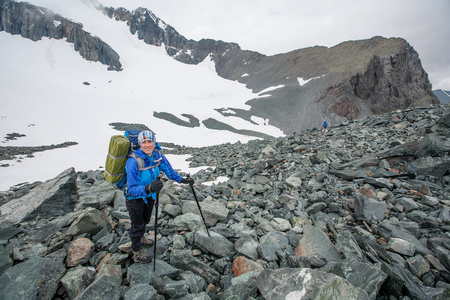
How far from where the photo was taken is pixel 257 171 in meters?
9.62

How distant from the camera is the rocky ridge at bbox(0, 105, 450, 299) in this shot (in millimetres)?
2943

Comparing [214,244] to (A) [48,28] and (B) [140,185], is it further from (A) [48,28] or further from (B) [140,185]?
(A) [48,28]

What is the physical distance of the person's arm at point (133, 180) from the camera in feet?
10.7

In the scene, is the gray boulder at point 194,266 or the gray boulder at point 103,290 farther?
the gray boulder at point 194,266

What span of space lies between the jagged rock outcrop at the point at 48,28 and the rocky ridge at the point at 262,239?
121 meters

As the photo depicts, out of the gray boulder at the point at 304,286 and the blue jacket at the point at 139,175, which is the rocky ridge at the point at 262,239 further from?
the blue jacket at the point at 139,175

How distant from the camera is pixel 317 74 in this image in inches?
3162

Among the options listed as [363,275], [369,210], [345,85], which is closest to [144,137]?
[363,275]

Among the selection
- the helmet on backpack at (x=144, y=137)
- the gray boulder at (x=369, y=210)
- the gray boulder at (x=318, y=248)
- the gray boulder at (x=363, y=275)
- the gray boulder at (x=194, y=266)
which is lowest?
the gray boulder at (x=194, y=266)

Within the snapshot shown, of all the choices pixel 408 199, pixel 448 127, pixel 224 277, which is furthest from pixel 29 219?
pixel 448 127

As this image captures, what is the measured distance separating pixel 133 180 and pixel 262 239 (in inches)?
119

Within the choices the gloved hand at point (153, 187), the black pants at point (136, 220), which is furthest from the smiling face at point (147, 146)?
the black pants at point (136, 220)

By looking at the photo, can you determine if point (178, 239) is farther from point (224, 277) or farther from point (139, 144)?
point (139, 144)

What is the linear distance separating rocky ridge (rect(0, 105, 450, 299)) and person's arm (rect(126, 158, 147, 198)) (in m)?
1.26
